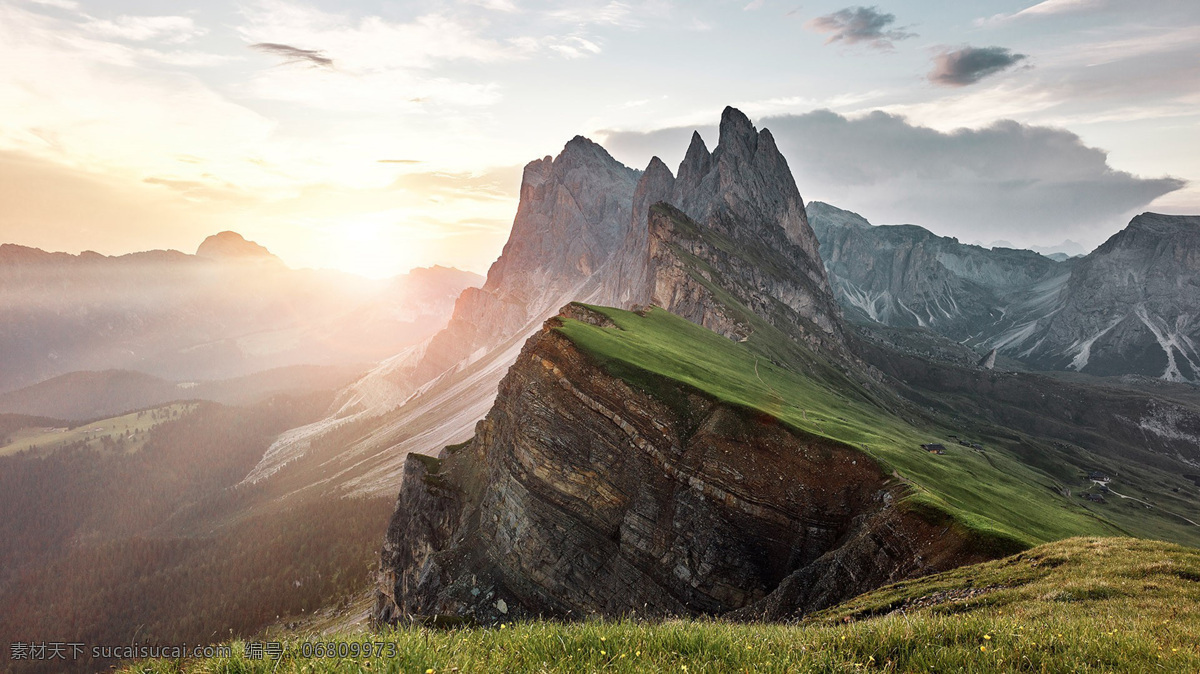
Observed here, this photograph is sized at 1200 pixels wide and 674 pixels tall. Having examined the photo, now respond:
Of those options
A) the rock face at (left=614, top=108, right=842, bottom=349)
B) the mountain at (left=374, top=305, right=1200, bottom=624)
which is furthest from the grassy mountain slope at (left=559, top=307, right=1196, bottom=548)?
the rock face at (left=614, top=108, right=842, bottom=349)

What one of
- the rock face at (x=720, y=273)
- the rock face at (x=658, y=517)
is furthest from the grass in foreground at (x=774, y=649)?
the rock face at (x=720, y=273)

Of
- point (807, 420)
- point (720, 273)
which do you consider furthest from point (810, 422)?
point (720, 273)

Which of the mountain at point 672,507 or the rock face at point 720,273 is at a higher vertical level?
the rock face at point 720,273

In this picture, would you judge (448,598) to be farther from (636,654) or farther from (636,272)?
(636,272)

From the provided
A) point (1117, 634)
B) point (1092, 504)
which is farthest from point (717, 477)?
point (1092, 504)

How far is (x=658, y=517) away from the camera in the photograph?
125 ft

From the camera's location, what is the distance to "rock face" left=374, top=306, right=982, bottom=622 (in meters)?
31.2

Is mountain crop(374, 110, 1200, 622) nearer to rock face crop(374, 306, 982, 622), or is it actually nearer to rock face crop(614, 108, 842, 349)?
rock face crop(374, 306, 982, 622)

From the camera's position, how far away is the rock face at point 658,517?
31188 millimetres

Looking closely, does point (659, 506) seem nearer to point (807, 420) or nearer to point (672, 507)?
point (672, 507)

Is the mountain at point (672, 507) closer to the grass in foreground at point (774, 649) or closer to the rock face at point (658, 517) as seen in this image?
the rock face at point (658, 517)

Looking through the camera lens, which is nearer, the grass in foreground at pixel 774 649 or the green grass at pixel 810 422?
the grass in foreground at pixel 774 649

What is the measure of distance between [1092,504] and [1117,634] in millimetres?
127364

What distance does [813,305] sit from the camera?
189m
